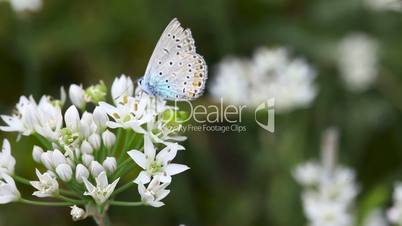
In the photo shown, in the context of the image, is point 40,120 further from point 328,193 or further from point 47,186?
point 328,193

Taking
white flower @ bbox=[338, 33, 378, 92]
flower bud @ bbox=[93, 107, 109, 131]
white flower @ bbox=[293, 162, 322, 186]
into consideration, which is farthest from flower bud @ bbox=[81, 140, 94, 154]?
white flower @ bbox=[338, 33, 378, 92]

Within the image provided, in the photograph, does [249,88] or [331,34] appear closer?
[249,88]

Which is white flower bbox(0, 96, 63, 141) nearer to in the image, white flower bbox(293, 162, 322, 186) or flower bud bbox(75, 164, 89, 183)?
flower bud bbox(75, 164, 89, 183)

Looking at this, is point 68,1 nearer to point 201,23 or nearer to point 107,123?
point 201,23

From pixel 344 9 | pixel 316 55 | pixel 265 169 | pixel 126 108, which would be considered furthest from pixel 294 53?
pixel 126 108

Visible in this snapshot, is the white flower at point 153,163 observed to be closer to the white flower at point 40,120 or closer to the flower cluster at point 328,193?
the white flower at point 40,120

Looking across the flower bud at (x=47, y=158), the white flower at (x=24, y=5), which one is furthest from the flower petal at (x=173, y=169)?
the white flower at (x=24, y=5)
